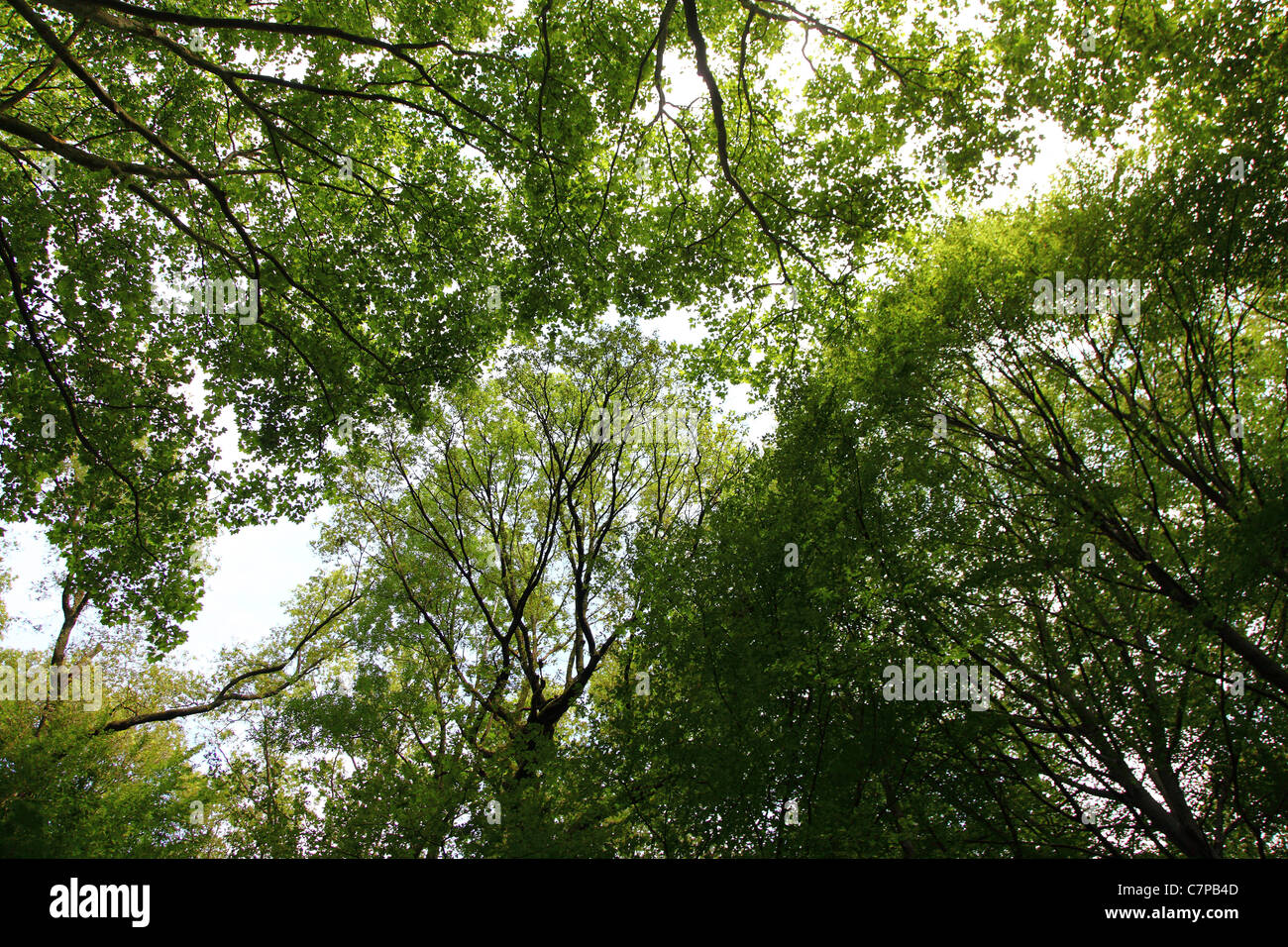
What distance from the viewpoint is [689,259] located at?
35.5 feet

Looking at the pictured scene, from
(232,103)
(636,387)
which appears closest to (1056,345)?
(636,387)

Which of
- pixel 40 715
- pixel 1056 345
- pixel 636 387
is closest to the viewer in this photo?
pixel 1056 345

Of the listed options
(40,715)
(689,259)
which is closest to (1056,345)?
(689,259)

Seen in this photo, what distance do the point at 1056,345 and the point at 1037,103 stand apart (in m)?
5.46

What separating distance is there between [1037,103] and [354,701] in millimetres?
18458

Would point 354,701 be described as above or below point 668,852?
above

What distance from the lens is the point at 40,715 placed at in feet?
60.5

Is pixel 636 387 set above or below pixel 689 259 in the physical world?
above

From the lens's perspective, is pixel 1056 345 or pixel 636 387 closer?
pixel 1056 345
